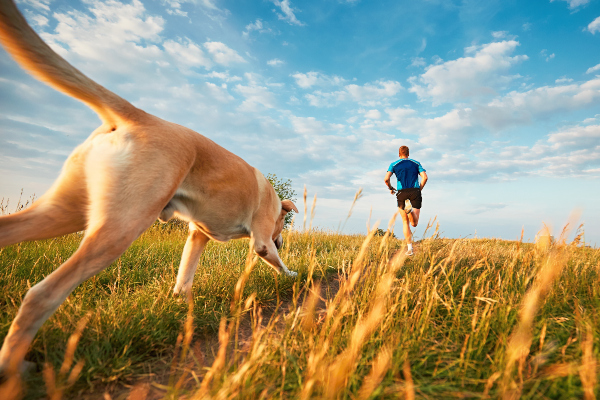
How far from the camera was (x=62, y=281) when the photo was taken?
73.0 inches

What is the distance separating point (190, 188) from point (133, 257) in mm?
2952

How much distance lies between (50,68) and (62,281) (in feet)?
5.10

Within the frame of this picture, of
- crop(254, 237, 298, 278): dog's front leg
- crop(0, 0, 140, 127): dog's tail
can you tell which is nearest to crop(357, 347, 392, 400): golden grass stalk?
crop(254, 237, 298, 278): dog's front leg

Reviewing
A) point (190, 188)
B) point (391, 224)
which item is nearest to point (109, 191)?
point (190, 188)

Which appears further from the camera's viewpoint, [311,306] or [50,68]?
[50,68]

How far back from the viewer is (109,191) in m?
2.15

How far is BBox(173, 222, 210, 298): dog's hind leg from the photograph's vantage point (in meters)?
3.50

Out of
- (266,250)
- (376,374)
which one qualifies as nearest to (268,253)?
(266,250)

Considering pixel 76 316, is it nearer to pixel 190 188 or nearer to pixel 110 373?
pixel 110 373

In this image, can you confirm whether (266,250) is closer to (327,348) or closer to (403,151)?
(327,348)

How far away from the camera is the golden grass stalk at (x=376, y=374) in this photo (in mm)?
1354

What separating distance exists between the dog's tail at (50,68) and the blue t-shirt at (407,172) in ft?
23.0

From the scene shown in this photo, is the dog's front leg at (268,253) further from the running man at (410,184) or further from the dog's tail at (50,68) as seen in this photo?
the running man at (410,184)

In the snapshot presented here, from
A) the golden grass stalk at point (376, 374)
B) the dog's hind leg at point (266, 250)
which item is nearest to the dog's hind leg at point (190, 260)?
the dog's hind leg at point (266, 250)
